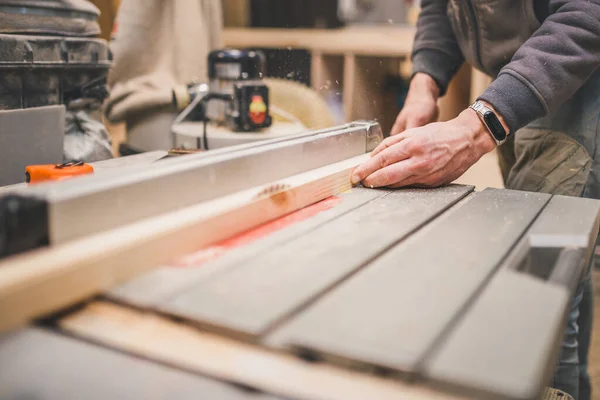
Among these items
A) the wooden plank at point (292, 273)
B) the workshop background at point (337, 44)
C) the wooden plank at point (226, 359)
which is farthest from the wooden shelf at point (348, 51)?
the wooden plank at point (226, 359)

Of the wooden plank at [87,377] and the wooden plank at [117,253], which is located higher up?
the wooden plank at [117,253]

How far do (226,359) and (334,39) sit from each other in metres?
2.82

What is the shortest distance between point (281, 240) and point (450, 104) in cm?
186

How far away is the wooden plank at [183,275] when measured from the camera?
609 mm

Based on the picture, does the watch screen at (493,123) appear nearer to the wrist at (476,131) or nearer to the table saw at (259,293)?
the wrist at (476,131)

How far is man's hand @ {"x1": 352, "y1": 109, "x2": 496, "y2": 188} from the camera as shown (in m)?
1.11

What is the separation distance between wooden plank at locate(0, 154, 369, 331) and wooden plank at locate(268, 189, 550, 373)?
0.21 metres

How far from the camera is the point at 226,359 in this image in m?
0.52

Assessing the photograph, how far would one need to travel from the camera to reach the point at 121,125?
2422 mm

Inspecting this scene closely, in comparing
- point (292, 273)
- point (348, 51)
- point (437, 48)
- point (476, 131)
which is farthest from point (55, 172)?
point (348, 51)

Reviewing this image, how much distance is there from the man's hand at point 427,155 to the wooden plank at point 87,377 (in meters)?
0.70

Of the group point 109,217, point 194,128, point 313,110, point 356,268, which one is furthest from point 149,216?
point 313,110

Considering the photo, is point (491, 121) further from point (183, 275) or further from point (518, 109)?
point (183, 275)

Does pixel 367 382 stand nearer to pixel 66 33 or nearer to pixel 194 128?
pixel 66 33
